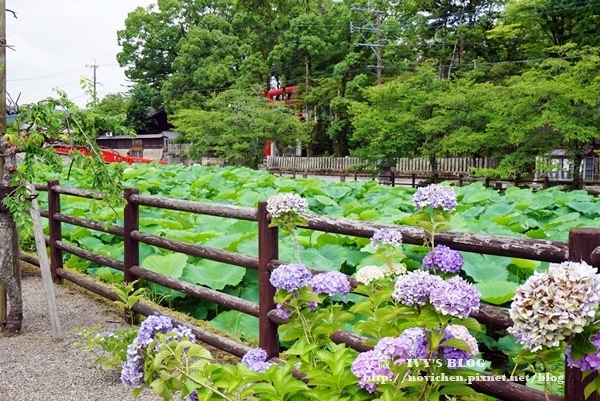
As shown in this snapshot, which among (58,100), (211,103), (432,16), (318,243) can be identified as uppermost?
(432,16)

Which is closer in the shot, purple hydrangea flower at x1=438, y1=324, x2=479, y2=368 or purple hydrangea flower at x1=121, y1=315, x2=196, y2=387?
purple hydrangea flower at x1=438, y1=324, x2=479, y2=368

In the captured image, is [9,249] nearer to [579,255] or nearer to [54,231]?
[54,231]

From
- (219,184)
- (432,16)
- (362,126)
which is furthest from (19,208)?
(432,16)

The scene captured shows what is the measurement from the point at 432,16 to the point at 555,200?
70.9ft

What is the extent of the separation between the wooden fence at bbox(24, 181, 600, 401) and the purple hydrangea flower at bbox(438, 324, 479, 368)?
1.28 ft

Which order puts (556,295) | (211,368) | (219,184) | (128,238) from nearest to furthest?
(556,295), (211,368), (128,238), (219,184)

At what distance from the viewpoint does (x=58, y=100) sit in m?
3.90

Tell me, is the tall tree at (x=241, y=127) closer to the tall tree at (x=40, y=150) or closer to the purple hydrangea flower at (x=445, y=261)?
the tall tree at (x=40, y=150)

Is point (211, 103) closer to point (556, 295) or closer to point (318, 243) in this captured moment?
point (318, 243)

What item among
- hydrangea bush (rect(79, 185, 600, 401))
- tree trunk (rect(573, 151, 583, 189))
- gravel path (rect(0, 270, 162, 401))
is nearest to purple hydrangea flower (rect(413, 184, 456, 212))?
hydrangea bush (rect(79, 185, 600, 401))

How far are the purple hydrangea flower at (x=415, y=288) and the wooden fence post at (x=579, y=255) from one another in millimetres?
537

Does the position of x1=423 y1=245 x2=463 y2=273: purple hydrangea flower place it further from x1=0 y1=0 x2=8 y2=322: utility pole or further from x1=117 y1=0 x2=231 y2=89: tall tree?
x1=117 y1=0 x2=231 y2=89: tall tree

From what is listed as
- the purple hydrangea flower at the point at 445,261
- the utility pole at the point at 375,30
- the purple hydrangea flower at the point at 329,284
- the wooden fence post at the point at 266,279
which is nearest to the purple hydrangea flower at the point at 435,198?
the purple hydrangea flower at the point at 445,261

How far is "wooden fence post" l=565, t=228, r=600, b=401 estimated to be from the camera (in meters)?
1.76
